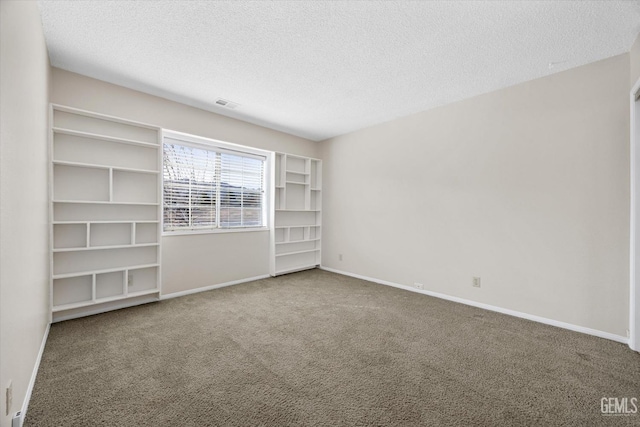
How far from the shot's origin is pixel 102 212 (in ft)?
9.66

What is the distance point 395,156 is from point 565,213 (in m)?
2.17

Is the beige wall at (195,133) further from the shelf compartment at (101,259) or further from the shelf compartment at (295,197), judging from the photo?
the shelf compartment at (295,197)

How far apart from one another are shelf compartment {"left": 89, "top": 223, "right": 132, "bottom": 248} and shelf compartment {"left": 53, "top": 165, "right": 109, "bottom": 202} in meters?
0.31

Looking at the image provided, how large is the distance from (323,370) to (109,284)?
266 centimetres

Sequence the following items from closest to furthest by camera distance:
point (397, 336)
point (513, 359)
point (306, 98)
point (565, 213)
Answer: point (513, 359) → point (397, 336) → point (565, 213) → point (306, 98)

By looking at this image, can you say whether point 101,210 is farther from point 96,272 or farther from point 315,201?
point 315,201

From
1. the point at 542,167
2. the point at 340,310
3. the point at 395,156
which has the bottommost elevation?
the point at 340,310

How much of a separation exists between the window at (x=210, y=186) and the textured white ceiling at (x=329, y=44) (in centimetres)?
80

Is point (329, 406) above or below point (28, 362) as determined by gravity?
below

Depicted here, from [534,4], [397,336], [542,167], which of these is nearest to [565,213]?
[542,167]

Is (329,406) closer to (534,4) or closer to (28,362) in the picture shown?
(28,362)

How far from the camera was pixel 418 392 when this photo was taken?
169cm

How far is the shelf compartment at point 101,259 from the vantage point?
271 cm

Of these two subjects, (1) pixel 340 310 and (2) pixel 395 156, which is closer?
(1) pixel 340 310
